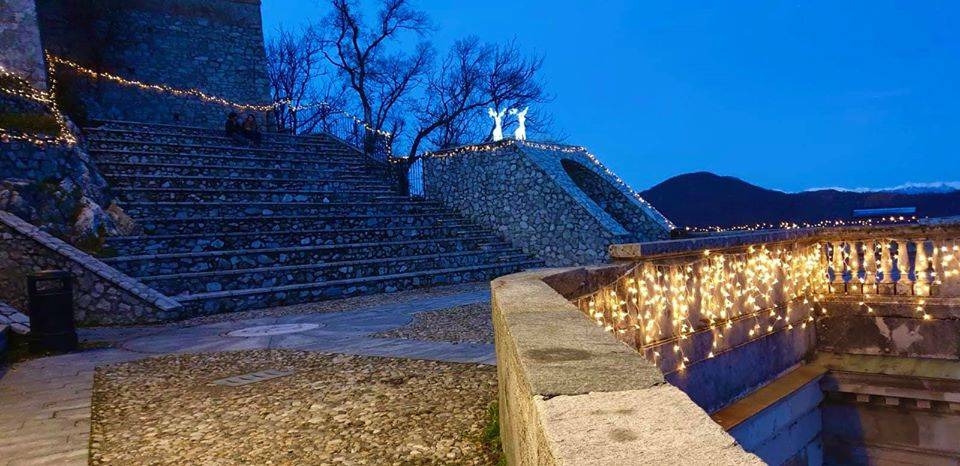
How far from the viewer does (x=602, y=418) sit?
50.2 inches

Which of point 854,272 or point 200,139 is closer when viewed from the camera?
point 854,272

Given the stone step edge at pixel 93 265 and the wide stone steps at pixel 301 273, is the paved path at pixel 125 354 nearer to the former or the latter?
the stone step edge at pixel 93 265

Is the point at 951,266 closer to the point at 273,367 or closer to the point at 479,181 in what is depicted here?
the point at 273,367

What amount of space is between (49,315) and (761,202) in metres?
27.5

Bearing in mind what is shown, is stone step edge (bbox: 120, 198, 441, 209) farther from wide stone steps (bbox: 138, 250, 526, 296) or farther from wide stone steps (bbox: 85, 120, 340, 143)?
wide stone steps (bbox: 85, 120, 340, 143)

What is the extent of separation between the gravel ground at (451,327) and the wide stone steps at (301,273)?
3406mm

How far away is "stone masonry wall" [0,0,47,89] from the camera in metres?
12.1

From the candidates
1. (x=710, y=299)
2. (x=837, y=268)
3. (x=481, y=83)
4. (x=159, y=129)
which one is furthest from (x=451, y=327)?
(x=481, y=83)

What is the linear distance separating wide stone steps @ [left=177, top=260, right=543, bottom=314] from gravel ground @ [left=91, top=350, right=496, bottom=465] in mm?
3753

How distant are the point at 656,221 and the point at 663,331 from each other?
9.47 metres

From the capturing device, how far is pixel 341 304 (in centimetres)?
941

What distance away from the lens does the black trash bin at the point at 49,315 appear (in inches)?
235

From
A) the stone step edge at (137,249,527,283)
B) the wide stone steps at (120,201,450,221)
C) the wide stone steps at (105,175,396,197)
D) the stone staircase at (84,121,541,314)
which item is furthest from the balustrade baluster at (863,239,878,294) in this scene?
the wide stone steps at (105,175,396,197)

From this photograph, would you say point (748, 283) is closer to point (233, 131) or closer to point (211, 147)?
point (211, 147)
